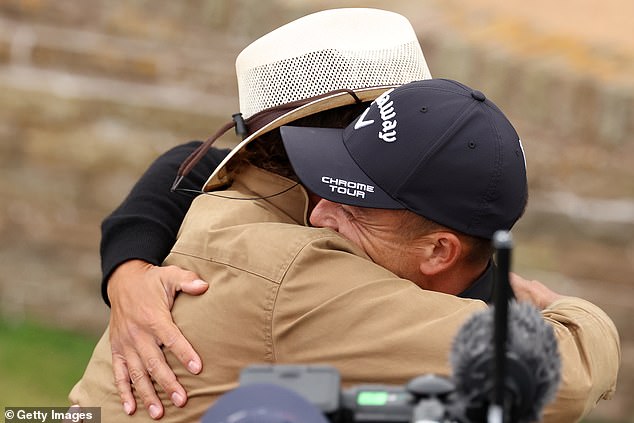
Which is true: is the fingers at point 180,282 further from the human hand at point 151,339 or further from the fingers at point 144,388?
the fingers at point 144,388

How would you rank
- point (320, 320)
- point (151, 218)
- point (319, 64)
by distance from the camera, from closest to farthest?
point (320, 320) < point (319, 64) < point (151, 218)

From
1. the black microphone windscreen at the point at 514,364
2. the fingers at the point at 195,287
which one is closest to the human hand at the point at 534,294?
the fingers at the point at 195,287

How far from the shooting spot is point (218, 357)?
2113 millimetres

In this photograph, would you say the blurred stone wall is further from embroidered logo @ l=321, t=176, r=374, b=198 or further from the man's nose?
embroidered logo @ l=321, t=176, r=374, b=198

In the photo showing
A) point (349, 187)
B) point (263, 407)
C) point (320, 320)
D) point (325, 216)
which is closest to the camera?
point (263, 407)

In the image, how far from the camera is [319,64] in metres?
2.59

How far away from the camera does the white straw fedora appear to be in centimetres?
258

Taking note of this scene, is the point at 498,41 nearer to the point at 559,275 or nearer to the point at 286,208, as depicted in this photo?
the point at 559,275

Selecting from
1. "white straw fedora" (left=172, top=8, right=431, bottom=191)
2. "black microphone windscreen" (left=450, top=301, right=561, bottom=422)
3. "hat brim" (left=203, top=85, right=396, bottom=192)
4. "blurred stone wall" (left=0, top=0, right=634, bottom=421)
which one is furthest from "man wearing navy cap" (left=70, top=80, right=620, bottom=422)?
"blurred stone wall" (left=0, top=0, right=634, bottom=421)

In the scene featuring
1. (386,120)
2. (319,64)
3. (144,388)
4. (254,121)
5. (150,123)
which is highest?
(150,123)

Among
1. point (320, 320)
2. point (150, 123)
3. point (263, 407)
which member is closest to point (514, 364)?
point (263, 407)

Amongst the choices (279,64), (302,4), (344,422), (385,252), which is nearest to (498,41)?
(302,4)

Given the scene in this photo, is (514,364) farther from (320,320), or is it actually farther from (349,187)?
(349,187)

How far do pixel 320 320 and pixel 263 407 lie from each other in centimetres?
75
